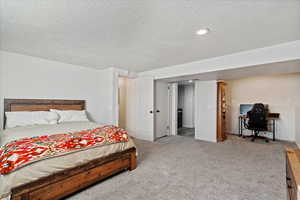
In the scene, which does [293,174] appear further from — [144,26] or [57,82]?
[57,82]

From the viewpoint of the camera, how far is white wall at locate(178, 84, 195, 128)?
6.61 m

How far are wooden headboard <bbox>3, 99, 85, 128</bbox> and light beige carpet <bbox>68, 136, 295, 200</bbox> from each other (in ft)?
7.20

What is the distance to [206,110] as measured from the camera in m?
4.43

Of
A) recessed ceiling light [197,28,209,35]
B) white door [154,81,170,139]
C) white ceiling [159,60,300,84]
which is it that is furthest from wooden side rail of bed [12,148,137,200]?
white ceiling [159,60,300,84]

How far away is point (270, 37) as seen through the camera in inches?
84.6

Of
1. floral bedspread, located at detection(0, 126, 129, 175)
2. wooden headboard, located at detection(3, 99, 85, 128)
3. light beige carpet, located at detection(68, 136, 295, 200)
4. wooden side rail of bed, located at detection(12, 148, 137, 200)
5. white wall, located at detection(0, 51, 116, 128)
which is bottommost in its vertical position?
light beige carpet, located at detection(68, 136, 295, 200)

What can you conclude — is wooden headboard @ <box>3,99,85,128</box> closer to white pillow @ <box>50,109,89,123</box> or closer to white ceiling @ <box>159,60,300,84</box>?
white pillow @ <box>50,109,89,123</box>

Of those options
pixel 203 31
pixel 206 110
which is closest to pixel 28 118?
pixel 203 31

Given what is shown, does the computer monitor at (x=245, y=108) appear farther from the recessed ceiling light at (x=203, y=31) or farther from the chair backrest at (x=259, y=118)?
the recessed ceiling light at (x=203, y=31)

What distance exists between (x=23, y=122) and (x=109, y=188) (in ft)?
7.36

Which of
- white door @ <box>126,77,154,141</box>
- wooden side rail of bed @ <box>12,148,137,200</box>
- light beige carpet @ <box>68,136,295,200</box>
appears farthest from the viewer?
white door @ <box>126,77,154,141</box>

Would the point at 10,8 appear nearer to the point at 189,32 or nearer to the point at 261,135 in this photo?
the point at 189,32

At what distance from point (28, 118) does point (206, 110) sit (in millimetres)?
4574

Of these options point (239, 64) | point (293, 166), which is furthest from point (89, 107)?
point (293, 166)
